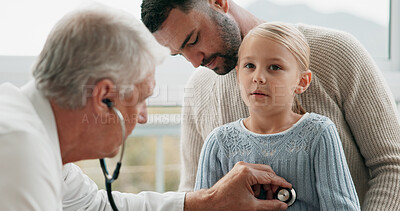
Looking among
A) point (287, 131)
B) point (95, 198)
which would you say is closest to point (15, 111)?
point (95, 198)

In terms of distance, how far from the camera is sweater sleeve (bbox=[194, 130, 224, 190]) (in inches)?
60.2

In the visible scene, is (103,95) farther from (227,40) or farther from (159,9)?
(227,40)

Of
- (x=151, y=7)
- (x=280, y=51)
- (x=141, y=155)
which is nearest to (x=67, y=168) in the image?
(x=151, y=7)

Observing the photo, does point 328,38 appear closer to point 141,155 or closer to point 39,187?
point 39,187

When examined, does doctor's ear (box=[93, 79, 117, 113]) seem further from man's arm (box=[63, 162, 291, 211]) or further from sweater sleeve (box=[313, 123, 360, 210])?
sweater sleeve (box=[313, 123, 360, 210])

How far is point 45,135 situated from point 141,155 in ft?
5.55

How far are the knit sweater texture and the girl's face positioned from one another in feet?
0.83

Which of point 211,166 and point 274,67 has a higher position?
point 274,67

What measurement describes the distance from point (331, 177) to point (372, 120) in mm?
365

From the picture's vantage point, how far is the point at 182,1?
165 centimetres

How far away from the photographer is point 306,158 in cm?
138

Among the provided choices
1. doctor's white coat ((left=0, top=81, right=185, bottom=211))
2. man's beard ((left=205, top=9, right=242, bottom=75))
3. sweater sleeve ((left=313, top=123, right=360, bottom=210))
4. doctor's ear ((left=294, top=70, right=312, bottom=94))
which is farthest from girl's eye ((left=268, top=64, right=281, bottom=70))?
doctor's white coat ((left=0, top=81, right=185, bottom=211))

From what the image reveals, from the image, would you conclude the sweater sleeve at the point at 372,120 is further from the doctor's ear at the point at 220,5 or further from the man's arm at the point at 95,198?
the man's arm at the point at 95,198

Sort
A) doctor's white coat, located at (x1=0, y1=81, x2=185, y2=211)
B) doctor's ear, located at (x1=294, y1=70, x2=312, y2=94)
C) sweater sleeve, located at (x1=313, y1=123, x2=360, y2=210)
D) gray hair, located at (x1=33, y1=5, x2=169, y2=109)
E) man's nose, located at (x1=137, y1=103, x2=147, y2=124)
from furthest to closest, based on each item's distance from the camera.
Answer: doctor's ear, located at (x1=294, y1=70, x2=312, y2=94) → sweater sleeve, located at (x1=313, y1=123, x2=360, y2=210) → man's nose, located at (x1=137, y1=103, x2=147, y2=124) → gray hair, located at (x1=33, y1=5, x2=169, y2=109) → doctor's white coat, located at (x1=0, y1=81, x2=185, y2=211)
